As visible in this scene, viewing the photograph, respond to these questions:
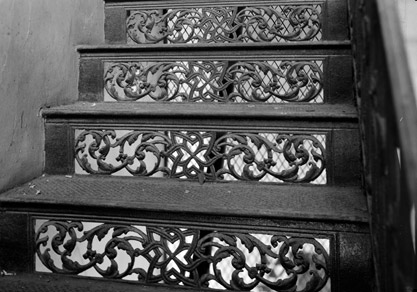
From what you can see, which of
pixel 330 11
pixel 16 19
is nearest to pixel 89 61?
pixel 16 19

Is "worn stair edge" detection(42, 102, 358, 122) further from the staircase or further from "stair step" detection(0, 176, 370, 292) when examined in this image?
"stair step" detection(0, 176, 370, 292)

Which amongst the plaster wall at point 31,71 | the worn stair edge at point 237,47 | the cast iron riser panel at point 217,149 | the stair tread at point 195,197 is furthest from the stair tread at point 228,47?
the stair tread at point 195,197

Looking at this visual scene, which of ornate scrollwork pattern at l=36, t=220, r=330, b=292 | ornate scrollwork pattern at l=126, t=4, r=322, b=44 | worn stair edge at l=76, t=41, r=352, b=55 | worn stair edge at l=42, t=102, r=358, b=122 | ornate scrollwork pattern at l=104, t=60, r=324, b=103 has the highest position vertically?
ornate scrollwork pattern at l=126, t=4, r=322, b=44

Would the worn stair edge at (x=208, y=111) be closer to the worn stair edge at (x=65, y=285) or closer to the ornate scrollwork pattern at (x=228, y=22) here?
the ornate scrollwork pattern at (x=228, y=22)

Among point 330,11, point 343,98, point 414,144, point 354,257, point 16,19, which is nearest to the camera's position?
point 414,144

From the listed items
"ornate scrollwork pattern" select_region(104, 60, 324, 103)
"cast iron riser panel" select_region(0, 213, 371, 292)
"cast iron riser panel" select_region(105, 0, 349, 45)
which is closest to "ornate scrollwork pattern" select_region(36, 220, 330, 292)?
"cast iron riser panel" select_region(0, 213, 371, 292)

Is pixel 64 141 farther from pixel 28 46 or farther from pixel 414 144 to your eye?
pixel 414 144

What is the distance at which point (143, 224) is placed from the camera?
1.28 m

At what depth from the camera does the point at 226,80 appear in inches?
65.6

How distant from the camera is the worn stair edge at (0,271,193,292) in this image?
120cm

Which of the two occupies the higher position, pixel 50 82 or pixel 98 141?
pixel 50 82

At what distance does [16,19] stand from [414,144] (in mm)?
1255

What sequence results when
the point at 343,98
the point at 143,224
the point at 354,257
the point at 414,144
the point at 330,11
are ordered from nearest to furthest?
1. the point at 414,144
2. the point at 354,257
3. the point at 143,224
4. the point at 343,98
5. the point at 330,11

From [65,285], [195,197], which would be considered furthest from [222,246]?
[65,285]
